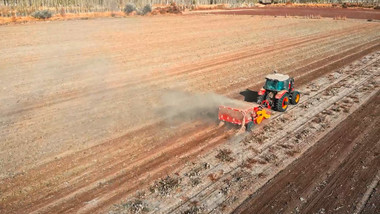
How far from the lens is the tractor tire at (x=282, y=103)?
42.0 feet

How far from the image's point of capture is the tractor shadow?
15.1 m

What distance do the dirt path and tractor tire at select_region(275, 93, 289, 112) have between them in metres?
2.26

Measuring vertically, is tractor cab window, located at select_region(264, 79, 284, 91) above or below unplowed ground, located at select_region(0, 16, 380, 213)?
above

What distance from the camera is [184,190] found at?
26.9 feet

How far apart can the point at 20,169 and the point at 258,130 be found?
27.2ft

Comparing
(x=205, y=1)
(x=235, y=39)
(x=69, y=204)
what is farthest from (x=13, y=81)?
(x=205, y=1)

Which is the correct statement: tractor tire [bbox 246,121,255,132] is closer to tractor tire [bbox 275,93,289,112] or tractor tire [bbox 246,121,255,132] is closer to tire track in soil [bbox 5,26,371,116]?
tractor tire [bbox 275,93,289,112]

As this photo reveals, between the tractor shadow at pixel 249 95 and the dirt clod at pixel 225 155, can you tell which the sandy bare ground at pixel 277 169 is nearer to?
the dirt clod at pixel 225 155

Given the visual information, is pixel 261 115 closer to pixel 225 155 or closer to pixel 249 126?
pixel 249 126

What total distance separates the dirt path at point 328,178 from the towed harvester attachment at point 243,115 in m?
2.29

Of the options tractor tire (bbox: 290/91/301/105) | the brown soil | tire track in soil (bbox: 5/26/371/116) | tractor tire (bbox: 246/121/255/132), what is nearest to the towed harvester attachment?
tractor tire (bbox: 246/121/255/132)

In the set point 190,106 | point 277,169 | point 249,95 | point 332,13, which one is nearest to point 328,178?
point 277,169

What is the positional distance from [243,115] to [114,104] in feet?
21.6

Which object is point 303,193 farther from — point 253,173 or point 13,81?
point 13,81
